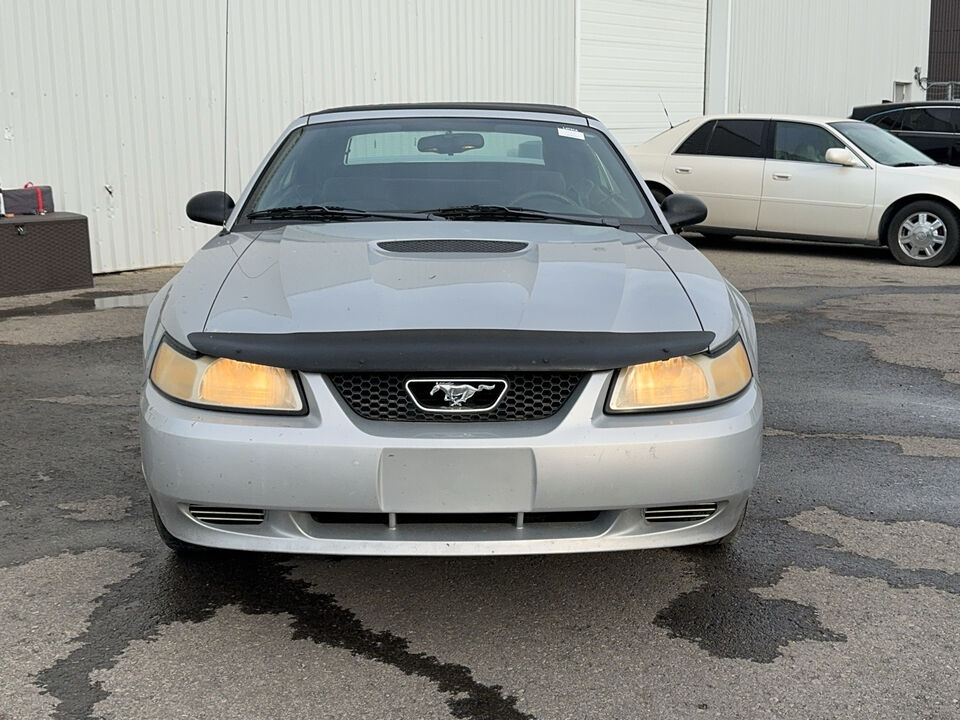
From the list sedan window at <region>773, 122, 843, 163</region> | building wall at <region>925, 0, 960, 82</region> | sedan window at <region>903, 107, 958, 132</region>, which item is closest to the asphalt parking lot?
sedan window at <region>773, 122, 843, 163</region>

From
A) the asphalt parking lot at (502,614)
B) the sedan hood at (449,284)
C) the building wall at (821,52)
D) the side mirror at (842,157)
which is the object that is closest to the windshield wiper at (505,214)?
the sedan hood at (449,284)

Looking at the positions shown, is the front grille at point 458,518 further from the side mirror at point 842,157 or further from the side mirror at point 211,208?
the side mirror at point 842,157

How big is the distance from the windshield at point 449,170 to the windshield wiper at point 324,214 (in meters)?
0.01

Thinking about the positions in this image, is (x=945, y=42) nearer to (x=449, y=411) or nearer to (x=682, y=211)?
(x=682, y=211)

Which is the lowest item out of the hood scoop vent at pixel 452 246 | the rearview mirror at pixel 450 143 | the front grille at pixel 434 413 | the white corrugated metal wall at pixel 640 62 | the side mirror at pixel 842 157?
the front grille at pixel 434 413

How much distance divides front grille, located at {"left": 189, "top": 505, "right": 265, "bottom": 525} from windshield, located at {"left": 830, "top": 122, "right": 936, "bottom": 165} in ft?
30.8

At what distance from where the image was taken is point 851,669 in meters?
2.87

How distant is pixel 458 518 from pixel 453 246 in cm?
106

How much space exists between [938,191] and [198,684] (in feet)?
31.1

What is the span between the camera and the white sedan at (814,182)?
35.3 feet

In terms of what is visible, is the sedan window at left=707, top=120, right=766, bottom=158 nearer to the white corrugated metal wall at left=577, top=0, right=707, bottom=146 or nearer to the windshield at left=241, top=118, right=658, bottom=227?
the white corrugated metal wall at left=577, top=0, right=707, bottom=146

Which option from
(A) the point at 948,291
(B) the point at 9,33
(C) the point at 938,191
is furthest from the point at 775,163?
(B) the point at 9,33

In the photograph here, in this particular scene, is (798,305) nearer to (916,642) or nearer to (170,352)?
(916,642)

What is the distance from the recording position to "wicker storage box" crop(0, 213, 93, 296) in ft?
28.6
